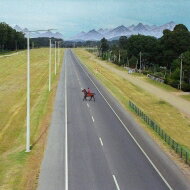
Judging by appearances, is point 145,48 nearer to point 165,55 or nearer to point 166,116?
point 165,55

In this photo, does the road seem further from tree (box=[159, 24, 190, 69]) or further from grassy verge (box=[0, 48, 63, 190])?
tree (box=[159, 24, 190, 69])

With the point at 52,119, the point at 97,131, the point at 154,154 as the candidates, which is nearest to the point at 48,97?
the point at 52,119

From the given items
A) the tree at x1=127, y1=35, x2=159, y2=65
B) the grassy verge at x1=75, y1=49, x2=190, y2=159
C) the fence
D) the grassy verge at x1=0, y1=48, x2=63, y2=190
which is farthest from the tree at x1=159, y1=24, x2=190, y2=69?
the fence

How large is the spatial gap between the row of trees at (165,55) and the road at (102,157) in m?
46.0

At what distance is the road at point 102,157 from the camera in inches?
991

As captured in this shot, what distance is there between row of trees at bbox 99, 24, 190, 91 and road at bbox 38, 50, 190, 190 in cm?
4601

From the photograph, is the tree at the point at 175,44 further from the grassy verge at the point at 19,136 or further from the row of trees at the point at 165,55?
the grassy verge at the point at 19,136

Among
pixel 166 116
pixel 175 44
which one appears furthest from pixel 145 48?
pixel 166 116

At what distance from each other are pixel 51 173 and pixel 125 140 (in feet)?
35.5

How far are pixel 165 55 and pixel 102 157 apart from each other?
107m

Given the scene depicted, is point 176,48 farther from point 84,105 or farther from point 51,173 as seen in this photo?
point 51,173

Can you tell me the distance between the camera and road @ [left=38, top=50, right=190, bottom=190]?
2517 cm

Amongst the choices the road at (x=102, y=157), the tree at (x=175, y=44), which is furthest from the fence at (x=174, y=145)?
the tree at (x=175, y=44)

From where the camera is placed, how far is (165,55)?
134 metres
